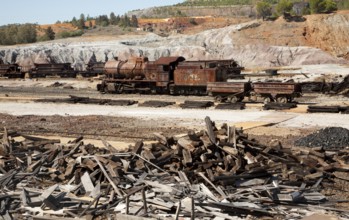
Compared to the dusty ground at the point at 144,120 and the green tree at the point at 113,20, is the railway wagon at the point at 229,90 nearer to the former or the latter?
the dusty ground at the point at 144,120

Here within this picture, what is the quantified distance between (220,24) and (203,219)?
288 feet

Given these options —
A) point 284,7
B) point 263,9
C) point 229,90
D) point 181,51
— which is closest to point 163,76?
point 229,90

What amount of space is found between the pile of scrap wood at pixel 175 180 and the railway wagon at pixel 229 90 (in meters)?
15.6

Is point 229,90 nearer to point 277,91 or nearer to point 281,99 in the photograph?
point 277,91

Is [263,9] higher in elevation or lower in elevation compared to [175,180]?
higher

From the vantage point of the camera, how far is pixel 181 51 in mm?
66312

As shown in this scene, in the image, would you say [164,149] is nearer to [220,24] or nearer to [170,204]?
[170,204]

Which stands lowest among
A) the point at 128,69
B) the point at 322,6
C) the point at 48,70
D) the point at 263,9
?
the point at 48,70

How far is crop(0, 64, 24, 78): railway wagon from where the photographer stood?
195 ft

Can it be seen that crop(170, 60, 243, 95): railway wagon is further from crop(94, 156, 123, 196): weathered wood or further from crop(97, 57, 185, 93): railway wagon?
crop(94, 156, 123, 196): weathered wood

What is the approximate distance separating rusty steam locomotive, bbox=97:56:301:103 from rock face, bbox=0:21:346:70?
22902mm

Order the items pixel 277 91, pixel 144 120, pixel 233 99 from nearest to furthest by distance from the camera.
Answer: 1. pixel 144 120
2. pixel 277 91
3. pixel 233 99

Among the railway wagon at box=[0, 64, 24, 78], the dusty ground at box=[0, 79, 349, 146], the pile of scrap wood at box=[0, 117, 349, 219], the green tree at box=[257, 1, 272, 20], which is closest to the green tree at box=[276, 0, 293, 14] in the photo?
the green tree at box=[257, 1, 272, 20]

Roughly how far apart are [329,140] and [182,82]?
19.1m
